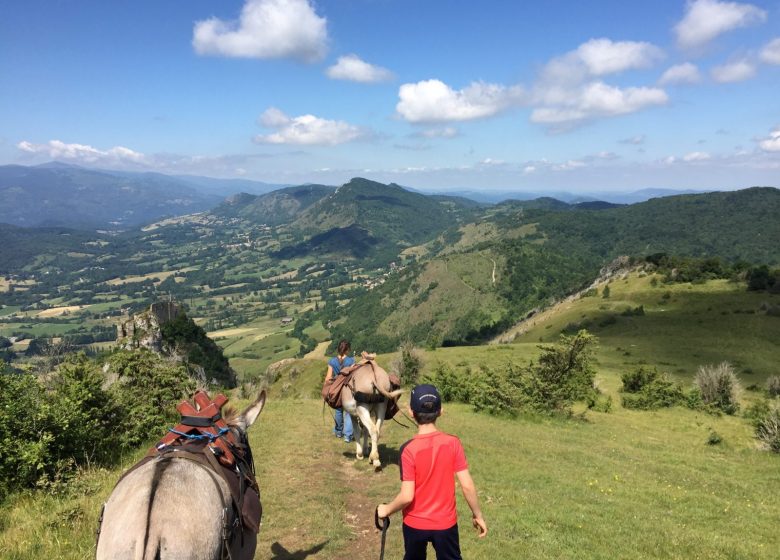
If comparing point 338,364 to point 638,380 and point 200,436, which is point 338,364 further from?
point 638,380

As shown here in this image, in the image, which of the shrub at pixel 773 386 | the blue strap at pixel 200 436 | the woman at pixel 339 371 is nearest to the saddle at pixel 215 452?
the blue strap at pixel 200 436

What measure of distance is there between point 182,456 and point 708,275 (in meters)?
108

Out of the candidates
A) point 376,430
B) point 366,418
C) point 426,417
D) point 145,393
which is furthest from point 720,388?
point 145,393

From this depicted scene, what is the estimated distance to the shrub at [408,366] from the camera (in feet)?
117

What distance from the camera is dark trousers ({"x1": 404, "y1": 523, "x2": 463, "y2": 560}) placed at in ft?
15.7

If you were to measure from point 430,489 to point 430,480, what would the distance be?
10cm

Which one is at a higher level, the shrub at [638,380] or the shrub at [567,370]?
the shrub at [567,370]

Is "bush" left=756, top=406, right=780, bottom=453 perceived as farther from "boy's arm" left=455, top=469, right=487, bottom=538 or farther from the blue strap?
the blue strap

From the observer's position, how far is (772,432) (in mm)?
19844

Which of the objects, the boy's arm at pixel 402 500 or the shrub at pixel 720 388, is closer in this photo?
the boy's arm at pixel 402 500

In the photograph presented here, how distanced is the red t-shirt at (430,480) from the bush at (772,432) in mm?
22351

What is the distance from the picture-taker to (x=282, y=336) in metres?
185

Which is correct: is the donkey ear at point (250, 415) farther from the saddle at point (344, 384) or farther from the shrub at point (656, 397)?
the shrub at point (656, 397)

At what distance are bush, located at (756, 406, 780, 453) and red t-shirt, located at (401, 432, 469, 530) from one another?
73.3 feet
